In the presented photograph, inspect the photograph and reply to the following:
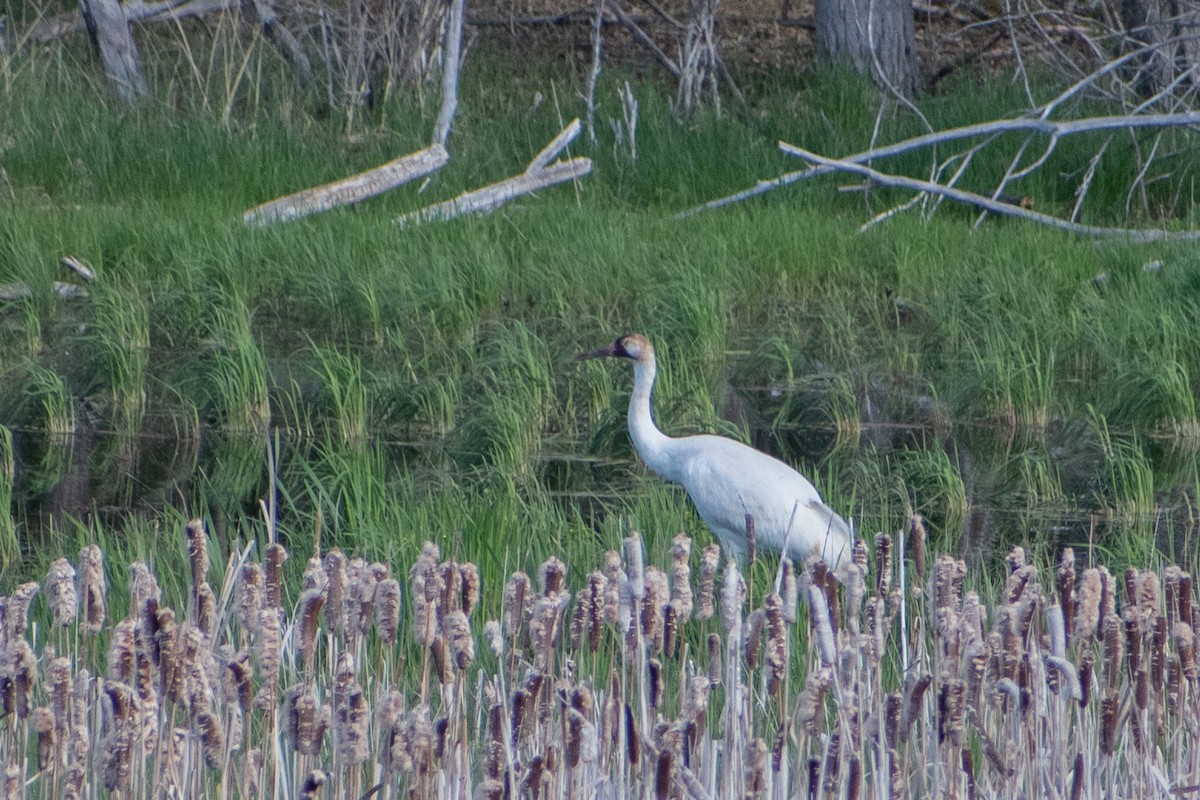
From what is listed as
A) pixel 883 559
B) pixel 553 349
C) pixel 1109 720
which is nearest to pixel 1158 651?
pixel 1109 720

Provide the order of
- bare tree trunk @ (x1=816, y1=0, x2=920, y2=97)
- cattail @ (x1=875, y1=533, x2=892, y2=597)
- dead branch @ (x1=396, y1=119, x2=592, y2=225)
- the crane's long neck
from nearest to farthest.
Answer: cattail @ (x1=875, y1=533, x2=892, y2=597) < the crane's long neck < dead branch @ (x1=396, y1=119, x2=592, y2=225) < bare tree trunk @ (x1=816, y1=0, x2=920, y2=97)

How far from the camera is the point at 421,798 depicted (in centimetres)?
209

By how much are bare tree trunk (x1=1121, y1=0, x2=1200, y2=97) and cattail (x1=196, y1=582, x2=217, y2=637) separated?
6898mm

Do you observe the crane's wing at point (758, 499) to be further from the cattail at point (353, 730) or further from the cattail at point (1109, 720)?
the cattail at point (353, 730)

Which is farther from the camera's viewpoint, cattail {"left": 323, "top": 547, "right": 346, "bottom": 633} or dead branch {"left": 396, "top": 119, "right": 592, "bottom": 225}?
dead branch {"left": 396, "top": 119, "right": 592, "bottom": 225}

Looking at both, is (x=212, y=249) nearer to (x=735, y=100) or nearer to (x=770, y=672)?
(x=735, y=100)

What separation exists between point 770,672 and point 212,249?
541 centimetres

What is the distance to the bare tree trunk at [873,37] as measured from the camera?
1120 cm

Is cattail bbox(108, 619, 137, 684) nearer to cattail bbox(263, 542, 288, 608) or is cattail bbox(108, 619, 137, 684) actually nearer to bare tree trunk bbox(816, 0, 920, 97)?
cattail bbox(263, 542, 288, 608)

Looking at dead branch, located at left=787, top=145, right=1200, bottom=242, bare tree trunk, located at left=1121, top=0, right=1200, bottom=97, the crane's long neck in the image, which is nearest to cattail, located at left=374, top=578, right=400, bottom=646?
the crane's long neck

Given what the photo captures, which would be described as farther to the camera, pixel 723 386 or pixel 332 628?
pixel 723 386

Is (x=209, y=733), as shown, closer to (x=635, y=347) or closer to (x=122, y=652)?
(x=122, y=652)

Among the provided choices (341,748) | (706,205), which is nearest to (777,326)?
(706,205)

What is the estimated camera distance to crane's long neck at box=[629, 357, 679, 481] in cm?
490
